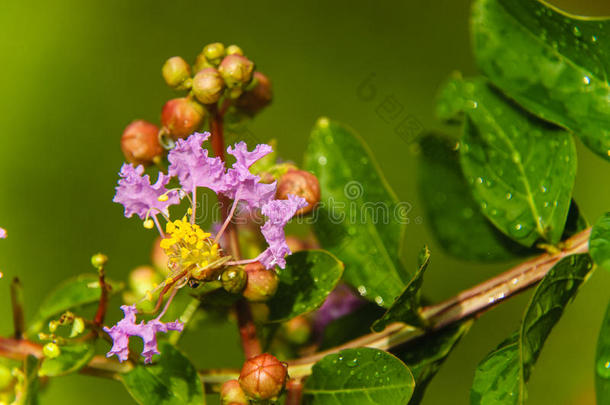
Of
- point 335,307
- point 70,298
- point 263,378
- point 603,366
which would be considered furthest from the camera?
point 335,307

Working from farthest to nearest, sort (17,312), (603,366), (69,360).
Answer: (17,312)
(69,360)
(603,366)

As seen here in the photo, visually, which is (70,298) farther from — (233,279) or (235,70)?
(235,70)

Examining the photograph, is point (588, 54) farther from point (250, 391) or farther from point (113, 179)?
point (113, 179)

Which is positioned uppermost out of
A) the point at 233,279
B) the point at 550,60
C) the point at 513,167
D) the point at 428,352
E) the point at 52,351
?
the point at 550,60

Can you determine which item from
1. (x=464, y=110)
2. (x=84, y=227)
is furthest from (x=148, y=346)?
(x=84, y=227)

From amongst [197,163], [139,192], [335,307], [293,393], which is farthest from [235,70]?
[335,307]

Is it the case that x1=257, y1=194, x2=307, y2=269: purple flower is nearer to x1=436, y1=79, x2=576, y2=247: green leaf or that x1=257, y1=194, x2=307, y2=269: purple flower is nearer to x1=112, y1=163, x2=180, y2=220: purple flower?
x1=112, y1=163, x2=180, y2=220: purple flower

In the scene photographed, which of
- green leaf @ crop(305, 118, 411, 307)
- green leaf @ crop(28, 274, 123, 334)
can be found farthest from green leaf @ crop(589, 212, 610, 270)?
green leaf @ crop(28, 274, 123, 334)
